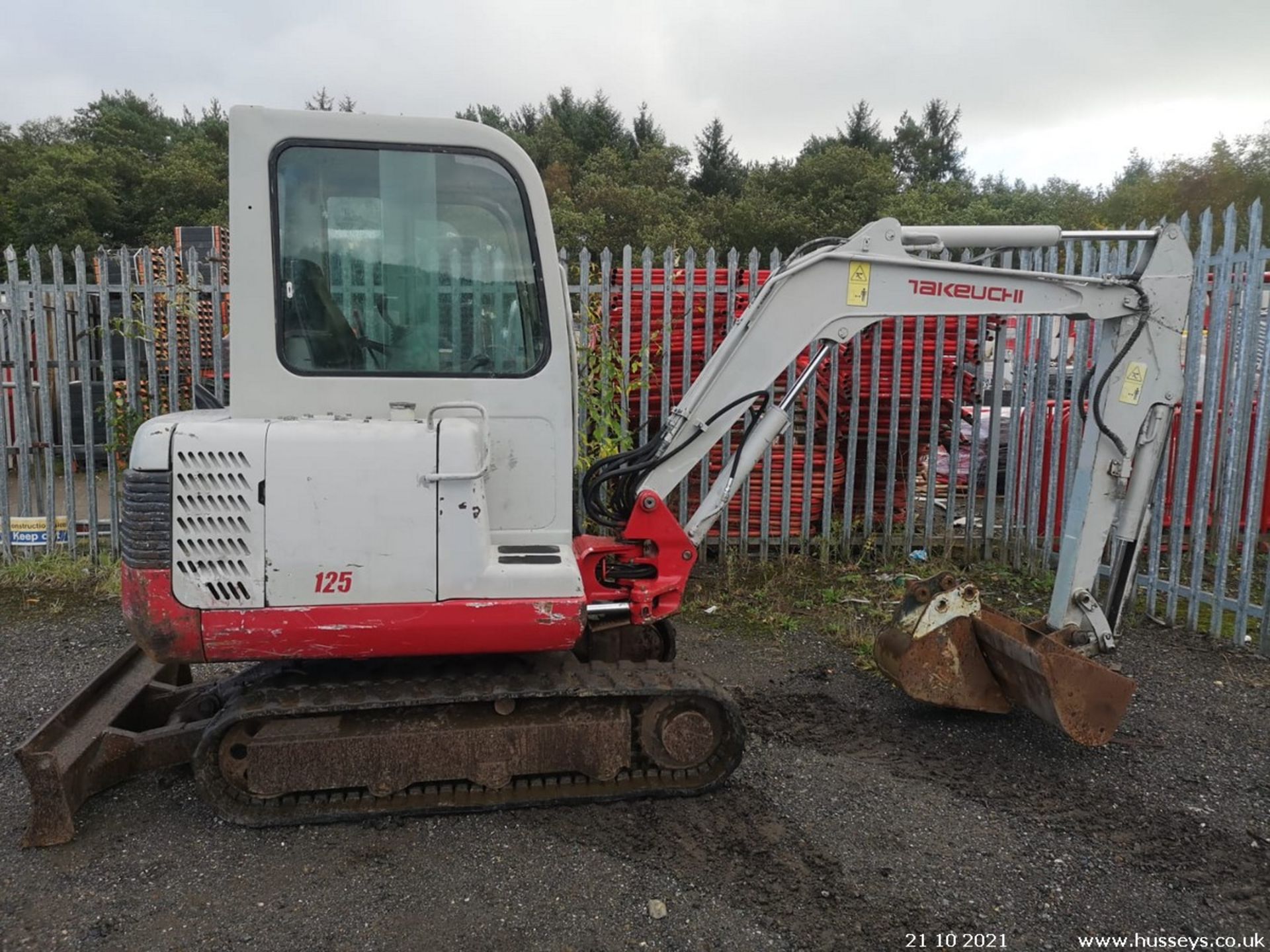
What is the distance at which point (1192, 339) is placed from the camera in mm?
5895

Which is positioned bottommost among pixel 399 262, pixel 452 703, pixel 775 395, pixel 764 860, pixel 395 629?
pixel 764 860

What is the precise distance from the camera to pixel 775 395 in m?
6.80

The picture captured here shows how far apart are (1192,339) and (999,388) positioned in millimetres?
1588

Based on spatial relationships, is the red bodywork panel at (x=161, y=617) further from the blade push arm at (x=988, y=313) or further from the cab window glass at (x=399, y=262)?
the blade push arm at (x=988, y=313)

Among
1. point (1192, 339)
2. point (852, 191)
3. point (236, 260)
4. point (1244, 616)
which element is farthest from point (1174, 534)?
point (852, 191)

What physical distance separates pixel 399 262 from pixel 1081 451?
10.7 feet

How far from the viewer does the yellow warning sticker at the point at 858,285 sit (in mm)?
3951

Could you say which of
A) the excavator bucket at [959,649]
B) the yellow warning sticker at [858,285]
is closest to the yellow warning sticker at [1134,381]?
the excavator bucket at [959,649]

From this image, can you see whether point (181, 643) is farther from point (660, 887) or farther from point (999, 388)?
point (999, 388)

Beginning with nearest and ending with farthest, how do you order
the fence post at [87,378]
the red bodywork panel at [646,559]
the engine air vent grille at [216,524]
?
the engine air vent grille at [216,524]
the red bodywork panel at [646,559]
the fence post at [87,378]

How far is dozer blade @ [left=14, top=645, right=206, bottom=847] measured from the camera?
3402 mm

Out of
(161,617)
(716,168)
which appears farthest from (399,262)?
Answer: (716,168)

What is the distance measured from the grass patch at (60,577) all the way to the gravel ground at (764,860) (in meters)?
2.38

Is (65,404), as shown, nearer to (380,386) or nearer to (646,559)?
(380,386)
